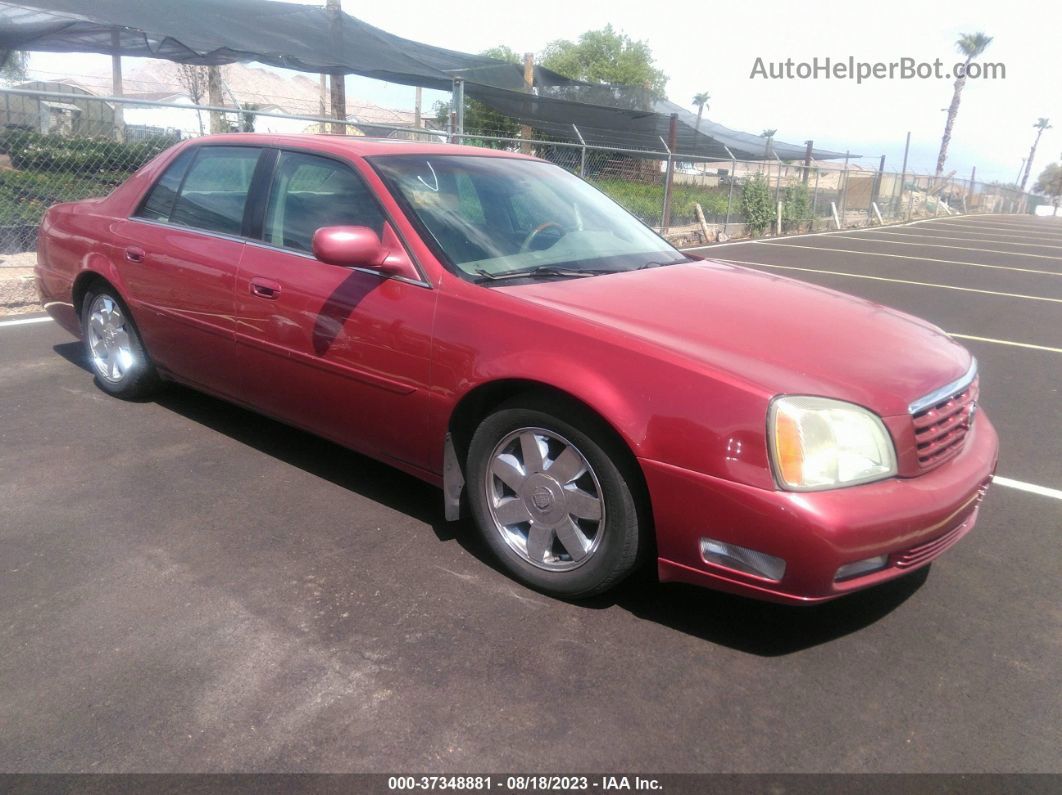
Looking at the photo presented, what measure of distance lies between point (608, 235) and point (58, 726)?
2.91m

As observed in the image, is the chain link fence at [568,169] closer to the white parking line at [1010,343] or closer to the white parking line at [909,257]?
the white parking line at [909,257]

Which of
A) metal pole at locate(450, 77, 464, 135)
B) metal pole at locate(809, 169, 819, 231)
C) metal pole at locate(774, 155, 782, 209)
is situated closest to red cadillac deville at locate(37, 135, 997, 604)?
metal pole at locate(450, 77, 464, 135)

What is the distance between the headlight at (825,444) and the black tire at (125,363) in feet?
11.6

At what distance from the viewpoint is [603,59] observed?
5978 cm

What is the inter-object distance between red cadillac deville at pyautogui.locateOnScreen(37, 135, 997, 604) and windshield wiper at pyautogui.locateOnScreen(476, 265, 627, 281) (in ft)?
0.05

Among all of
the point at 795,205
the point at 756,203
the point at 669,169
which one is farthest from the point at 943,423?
the point at 795,205

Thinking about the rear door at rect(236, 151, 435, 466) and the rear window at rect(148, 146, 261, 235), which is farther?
the rear window at rect(148, 146, 261, 235)

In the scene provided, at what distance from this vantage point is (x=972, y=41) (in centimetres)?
5606

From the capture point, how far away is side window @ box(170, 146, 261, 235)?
4066 millimetres

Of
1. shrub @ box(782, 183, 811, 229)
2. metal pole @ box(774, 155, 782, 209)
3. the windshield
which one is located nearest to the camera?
the windshield

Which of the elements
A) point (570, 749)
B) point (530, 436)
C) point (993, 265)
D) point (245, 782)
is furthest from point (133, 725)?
point (993, 265)

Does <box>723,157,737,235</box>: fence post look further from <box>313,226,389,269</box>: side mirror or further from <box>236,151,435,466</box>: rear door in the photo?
<box>313,226,389,269</box>: side mirror

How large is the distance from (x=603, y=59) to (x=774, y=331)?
6157 centimetres

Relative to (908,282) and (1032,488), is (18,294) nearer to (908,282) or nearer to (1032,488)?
(1032,488)
